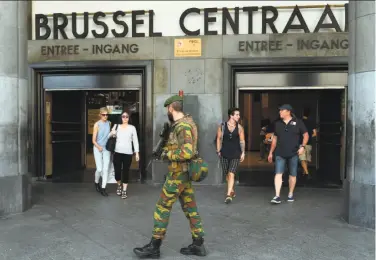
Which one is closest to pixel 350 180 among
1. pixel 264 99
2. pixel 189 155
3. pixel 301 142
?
pixel 301 142

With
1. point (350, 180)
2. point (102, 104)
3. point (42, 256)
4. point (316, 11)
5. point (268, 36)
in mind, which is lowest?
point (42, 256)

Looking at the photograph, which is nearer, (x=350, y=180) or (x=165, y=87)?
(x=350, y=180)

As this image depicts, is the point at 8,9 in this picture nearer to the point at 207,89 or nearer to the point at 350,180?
the point at 207,89

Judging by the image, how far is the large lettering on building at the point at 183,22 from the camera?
8781 millimetres

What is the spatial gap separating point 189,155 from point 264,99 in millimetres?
7373

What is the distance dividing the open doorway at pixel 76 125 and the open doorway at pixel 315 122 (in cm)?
282

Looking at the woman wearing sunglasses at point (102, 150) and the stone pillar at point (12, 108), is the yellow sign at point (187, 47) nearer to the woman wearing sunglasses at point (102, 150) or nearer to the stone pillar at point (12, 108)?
the woman wearing sunglasses at point (102, 150)

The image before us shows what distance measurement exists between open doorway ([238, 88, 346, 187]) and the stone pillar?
197 inches

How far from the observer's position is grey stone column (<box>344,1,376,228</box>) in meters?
5.36

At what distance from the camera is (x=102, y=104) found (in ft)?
34.3

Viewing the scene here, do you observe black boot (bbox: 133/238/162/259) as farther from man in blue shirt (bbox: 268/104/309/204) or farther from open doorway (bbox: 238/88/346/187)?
open doorway (bbox: 238/88/346/187)

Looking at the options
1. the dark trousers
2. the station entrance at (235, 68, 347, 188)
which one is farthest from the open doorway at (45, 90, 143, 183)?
the station entrance at (235, 68, 347, 188)

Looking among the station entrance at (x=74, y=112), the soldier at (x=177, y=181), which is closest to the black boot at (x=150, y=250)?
the soldier at (x=177, y=181)

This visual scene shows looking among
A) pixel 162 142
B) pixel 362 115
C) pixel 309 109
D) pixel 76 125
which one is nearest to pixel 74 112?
pixel 76 125
